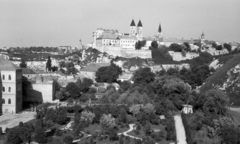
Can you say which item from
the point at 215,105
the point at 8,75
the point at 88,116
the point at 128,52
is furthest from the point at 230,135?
the point at 128,52

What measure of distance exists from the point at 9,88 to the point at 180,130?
19009 mm

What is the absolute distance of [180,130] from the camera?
2678cm

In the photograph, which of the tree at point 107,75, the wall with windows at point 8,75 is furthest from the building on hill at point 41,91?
the tree at point 107,75

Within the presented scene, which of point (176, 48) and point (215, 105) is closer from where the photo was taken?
point (215, 105)

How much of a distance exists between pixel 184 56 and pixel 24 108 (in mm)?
43001

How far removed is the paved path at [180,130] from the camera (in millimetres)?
24094

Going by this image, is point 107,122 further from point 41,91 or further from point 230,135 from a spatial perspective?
point 41,91

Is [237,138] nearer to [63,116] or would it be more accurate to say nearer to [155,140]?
[155,140]

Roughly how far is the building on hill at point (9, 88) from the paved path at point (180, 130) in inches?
669

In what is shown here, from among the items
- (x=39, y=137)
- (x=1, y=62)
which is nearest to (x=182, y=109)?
(x=39, y=137)

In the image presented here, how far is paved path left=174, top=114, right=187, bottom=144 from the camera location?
2409 cm

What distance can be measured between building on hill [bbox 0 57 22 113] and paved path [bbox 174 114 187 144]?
17.0 metres

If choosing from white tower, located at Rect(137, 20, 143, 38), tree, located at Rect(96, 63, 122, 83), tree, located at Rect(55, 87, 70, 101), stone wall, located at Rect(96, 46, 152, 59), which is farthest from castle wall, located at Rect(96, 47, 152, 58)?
tree, located at Rect(55, 87, 70, 101)

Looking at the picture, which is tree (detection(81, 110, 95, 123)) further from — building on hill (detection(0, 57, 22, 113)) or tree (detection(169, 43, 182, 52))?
tree (detection(169, 43, 182, 52))
